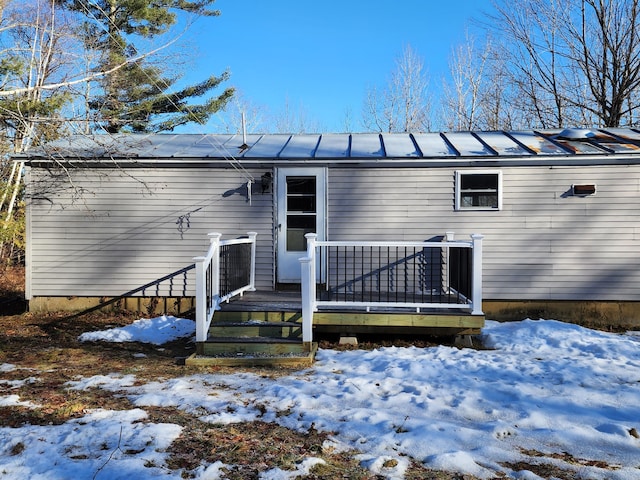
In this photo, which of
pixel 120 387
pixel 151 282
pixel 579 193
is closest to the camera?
pixel 120 387

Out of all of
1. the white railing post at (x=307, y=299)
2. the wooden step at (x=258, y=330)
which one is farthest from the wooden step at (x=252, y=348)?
the wooden step at (x=258, y=330)

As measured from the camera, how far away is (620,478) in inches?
106

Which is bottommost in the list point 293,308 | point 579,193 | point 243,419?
point 243,419

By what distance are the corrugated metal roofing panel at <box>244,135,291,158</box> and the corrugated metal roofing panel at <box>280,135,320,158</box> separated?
0.12 meters

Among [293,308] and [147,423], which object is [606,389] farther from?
[147,423]

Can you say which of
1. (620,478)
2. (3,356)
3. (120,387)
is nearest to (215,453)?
(120,387)

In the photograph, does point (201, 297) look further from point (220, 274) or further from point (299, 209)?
point (299, 209)

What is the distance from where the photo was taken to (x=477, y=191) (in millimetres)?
7402

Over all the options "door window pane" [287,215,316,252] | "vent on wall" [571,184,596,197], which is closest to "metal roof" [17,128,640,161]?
"vent on wall" [571,184,596,197]

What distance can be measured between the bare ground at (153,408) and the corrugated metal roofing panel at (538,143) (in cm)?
483

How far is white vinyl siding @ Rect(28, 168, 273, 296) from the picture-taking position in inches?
301

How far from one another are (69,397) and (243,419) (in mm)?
1708

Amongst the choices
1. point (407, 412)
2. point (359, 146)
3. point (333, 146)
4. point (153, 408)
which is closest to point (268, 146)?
point (333, 146)

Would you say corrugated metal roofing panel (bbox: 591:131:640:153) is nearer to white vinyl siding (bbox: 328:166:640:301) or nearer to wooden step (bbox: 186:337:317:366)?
white vinyl siding (bbox: 328:166:640:301)
